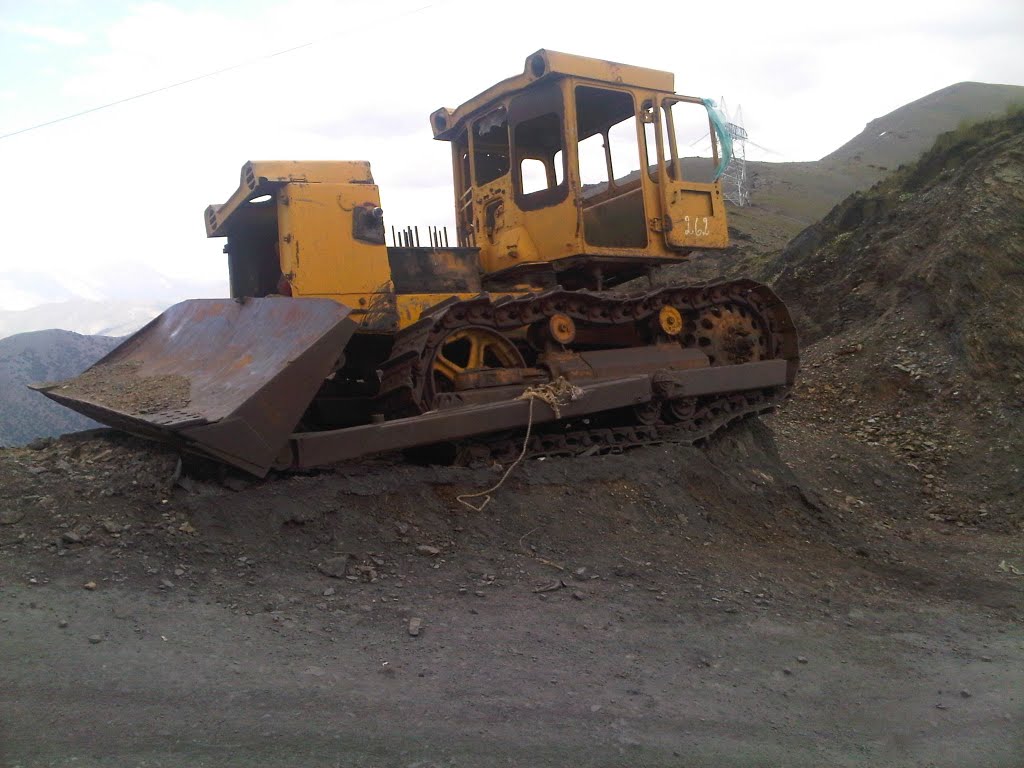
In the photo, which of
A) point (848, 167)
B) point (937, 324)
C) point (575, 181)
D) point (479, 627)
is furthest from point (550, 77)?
point (848, 167)

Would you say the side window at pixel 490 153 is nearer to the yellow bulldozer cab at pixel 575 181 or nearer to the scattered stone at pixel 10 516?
the yellow bulldozer cab at pixel 575 181

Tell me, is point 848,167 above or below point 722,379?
above

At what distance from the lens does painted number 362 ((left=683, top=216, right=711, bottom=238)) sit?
7.45 metres

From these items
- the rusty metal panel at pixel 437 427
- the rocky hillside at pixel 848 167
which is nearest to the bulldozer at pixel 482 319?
the rusty metal panel at pixel 437 427

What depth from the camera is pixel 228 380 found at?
4969 millimetres

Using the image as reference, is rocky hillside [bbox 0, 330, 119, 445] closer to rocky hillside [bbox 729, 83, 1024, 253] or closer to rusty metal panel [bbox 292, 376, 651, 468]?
rusty metal panel [bbox 292, 376, 651, 468]

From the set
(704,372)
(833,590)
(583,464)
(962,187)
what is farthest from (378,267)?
(962,187)

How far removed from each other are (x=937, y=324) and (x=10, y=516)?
9.48 metres

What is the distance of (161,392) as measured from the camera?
517cm

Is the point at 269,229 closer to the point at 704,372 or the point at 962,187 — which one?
the point at 704,372

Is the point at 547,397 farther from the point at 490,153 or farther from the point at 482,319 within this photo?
the point at 490,153

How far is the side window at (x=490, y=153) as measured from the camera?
7.46 meters

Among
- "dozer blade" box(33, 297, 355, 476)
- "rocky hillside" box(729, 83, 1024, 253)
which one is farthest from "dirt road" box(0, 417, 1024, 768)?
"rocky hillside" box(729, 83, 1024, 253)

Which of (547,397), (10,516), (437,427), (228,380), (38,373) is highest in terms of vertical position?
(38,373)
